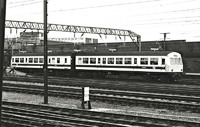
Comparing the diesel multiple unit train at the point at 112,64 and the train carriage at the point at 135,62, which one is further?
the diesel multiple unit train at the point at 112,64

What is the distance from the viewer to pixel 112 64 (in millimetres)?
33438

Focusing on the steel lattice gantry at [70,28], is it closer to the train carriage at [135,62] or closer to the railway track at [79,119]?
the train carriage at [135,62]

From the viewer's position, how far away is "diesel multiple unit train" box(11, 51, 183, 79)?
99.5 ft

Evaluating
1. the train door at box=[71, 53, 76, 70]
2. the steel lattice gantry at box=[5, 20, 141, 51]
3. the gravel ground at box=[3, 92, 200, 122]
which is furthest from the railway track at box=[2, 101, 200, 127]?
the steel lattice gantry at box=[5, 20, 141, 51]

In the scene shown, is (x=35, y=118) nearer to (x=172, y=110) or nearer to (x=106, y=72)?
(x=172, y=110)

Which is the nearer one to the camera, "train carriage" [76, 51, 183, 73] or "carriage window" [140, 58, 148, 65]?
"train carriage" [76, 51, 183, 73]

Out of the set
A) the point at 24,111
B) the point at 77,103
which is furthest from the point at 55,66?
the point at 24,111

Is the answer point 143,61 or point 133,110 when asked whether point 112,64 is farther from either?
point 133,110

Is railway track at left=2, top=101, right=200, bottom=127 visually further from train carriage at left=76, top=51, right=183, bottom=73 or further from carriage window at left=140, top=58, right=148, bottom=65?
carriage window at left=140, top=58, right=148, bottom=65

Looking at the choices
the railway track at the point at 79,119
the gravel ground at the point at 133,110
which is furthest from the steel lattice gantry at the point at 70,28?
the railway track at the point at 79,119

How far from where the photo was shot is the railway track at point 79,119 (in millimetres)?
11570

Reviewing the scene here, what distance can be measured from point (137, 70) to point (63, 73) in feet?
37.0

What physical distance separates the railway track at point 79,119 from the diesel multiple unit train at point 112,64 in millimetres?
17288

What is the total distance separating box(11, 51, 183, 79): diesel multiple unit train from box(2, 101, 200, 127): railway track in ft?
56.7
